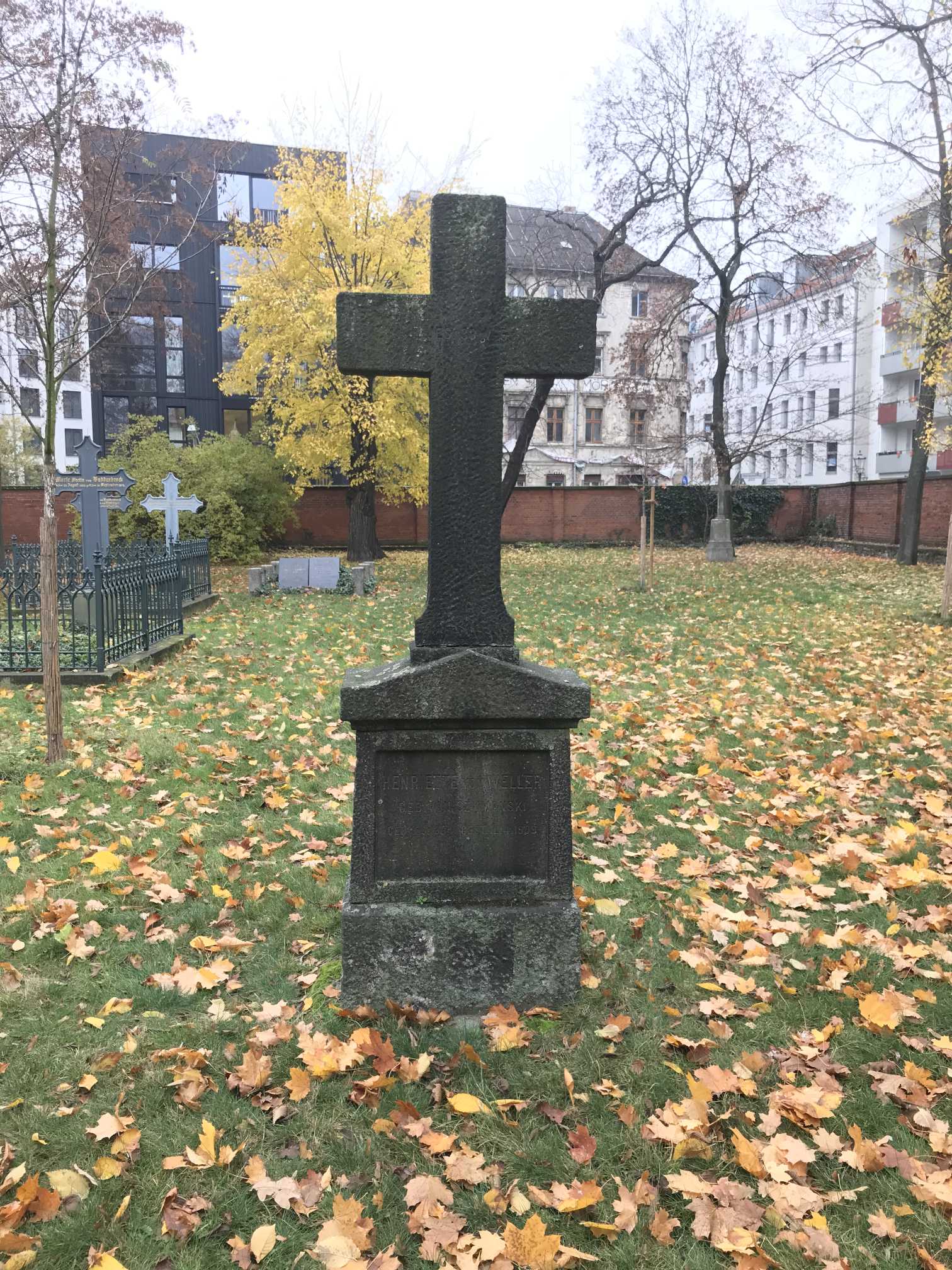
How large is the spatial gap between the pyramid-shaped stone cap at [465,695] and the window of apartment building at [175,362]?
1455 inches

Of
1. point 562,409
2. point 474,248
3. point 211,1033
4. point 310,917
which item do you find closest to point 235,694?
point 310,917

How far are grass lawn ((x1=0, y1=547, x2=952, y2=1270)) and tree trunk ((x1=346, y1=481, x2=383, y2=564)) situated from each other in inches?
710

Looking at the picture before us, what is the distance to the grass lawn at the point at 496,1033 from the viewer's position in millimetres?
2391

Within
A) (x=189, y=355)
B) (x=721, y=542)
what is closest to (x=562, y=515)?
(x=721, y=542)

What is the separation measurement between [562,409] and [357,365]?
47.7 m

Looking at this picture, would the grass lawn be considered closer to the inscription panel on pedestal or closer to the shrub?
the inscription panel on pedestal

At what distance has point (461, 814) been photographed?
3430mm

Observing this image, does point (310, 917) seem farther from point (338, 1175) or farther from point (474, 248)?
point (474, 248)

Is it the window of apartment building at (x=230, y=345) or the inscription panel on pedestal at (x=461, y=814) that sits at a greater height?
the window of apartment building at (x=230, y=345)

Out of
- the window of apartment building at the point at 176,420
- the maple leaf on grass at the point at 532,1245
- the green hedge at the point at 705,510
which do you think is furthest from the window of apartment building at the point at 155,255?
the green hedge at the point at 705,510

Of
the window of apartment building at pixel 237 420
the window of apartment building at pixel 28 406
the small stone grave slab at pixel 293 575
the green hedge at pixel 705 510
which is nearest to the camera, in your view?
the window of apartment building at pixel 28 406

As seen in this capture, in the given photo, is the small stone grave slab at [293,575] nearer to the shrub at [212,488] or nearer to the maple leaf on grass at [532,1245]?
the shrub at [212,488]

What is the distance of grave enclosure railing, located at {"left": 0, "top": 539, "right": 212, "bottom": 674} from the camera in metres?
8.88

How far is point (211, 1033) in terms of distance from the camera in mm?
3242
